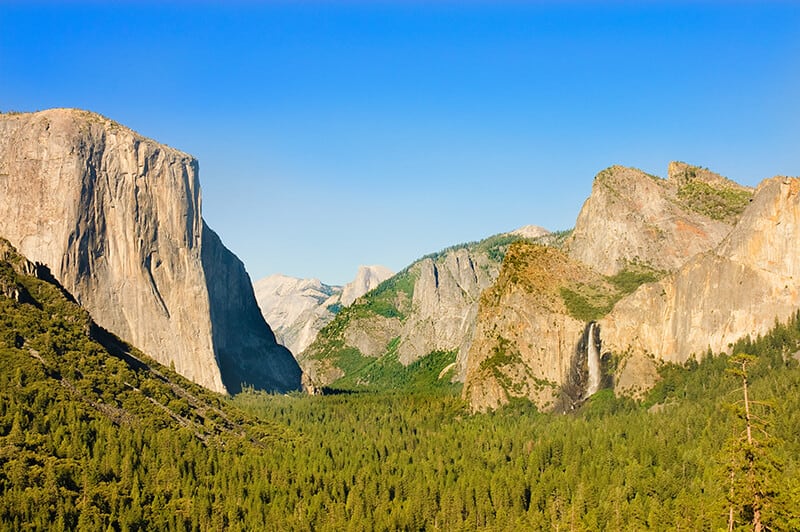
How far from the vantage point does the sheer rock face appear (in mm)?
181125

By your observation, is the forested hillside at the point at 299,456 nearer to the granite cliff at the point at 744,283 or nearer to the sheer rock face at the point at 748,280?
the granite cliff at the point at 744,283

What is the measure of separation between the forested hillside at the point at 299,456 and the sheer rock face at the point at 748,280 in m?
5.02

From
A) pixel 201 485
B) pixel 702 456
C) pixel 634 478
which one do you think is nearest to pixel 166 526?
pixel 201 485

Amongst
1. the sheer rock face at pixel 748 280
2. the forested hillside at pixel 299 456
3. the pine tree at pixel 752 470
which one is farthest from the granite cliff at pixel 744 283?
the pine tree at pixel 752 470

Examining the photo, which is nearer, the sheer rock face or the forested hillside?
the forested hillside

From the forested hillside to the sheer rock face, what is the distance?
5.02m

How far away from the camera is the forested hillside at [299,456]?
11988 cm

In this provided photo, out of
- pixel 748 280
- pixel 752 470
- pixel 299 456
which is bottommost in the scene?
pixel 299 456

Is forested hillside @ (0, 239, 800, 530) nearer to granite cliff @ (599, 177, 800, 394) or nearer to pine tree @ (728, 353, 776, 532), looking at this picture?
granite cliff @ (599, 177, 800, 394)

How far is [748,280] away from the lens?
608ft

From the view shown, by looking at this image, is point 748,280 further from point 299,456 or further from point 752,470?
point 752,470

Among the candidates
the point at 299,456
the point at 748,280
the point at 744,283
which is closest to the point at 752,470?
the point at 299,456

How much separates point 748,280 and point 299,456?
310 ft

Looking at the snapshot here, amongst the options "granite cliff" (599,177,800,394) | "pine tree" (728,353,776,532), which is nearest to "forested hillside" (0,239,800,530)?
"granite cliff" (599,177,800,394)
